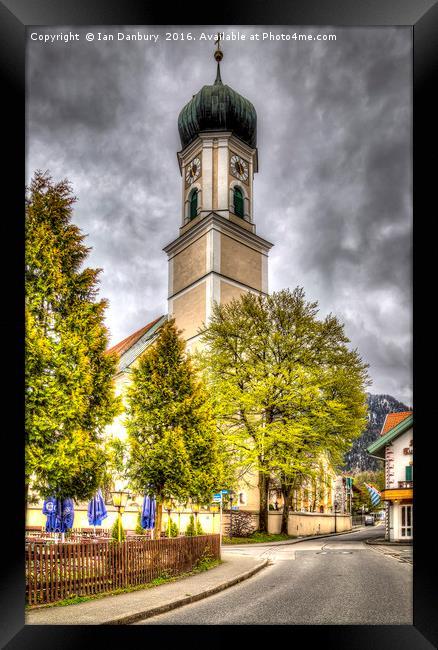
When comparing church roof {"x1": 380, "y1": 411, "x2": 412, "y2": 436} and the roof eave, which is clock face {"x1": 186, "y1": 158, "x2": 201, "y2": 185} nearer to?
the roof eave

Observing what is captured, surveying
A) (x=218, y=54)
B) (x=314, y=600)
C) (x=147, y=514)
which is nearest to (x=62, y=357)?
(x=218, y=54)

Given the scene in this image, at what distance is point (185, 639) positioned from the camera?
5234 millimetres

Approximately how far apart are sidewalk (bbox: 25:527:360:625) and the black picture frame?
0.24m

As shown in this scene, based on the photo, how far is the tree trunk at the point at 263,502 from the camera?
18.8m

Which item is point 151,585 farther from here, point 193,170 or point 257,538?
point 193,170

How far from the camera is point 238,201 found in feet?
76.2

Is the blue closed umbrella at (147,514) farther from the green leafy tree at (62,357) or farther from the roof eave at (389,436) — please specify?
the green leafy tree at (62,357)

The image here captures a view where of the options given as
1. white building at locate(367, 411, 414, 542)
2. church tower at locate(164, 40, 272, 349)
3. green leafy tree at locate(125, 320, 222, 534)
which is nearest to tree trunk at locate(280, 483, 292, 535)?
white building at locate(367, 411, 414, 542)

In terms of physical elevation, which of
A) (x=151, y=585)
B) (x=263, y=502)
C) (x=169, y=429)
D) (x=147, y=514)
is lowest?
(x=263, y=502)

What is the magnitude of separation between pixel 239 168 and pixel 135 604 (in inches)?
740

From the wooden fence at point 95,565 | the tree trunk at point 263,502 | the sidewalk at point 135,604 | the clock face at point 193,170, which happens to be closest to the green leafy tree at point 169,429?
the wooden fence at point 95,565

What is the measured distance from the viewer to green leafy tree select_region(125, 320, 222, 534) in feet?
33.1
